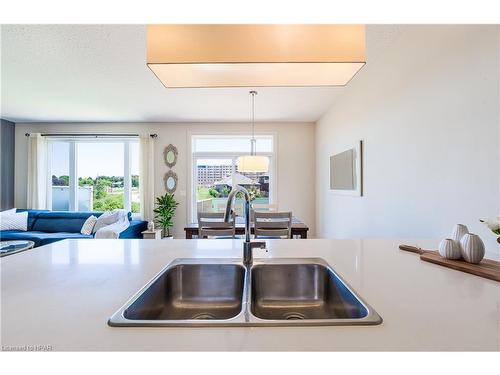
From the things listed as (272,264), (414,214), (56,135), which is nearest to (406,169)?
(414,214)

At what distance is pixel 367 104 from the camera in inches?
105

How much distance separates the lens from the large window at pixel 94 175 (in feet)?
16.1

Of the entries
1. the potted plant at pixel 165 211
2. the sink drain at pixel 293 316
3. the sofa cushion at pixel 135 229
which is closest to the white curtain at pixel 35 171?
the sofa cushion at pixel 135 229

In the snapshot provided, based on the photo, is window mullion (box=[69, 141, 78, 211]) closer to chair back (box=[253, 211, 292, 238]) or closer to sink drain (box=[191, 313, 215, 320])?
chair back (box=[253, 211, 292, 238])

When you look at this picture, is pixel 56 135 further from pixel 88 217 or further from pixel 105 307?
pixel 105 307

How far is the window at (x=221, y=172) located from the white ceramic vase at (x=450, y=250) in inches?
156

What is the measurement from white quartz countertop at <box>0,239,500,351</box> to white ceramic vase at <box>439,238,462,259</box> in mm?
94

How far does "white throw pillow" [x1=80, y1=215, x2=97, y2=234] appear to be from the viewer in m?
3.93

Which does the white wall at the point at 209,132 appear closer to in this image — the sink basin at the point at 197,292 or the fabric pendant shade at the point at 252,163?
the fabric pendant shade at the point at 252,163

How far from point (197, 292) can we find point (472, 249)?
1122mm

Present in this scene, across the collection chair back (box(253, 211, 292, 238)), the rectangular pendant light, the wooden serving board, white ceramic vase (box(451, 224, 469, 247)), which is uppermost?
the rectangular pendant light

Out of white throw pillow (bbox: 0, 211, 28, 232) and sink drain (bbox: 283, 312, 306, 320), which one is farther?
white throw pillow (bbox: 0, 211, 28, 232)

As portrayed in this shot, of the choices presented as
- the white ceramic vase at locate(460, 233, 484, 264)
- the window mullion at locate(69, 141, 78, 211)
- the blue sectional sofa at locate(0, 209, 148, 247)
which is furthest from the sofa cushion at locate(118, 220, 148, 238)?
the white ceramic vase at locate(460, 233, 484, 264)

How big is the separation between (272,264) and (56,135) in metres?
5.68
